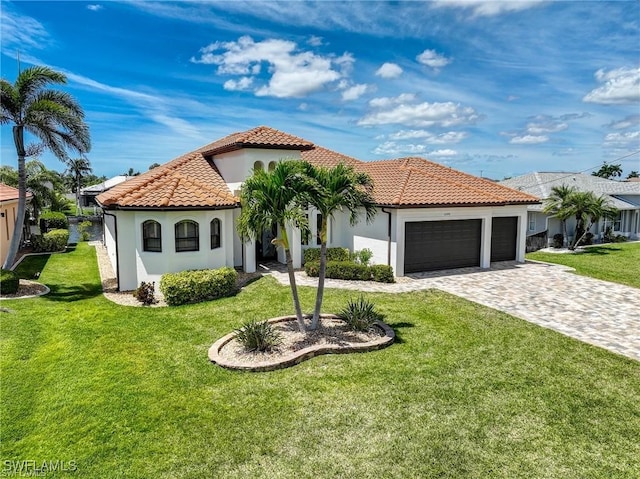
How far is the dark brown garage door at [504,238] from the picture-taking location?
2220 cm

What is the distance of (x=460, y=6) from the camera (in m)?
16.6

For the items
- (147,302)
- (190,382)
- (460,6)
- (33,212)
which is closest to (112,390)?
(190,382)

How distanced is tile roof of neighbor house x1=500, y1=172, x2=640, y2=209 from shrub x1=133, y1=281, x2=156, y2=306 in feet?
101

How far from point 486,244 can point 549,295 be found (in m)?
5.67

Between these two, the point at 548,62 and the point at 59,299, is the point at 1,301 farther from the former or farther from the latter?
the point at 548,62

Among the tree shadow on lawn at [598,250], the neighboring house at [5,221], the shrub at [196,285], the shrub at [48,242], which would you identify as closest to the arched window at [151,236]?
the shrub at [196,285]

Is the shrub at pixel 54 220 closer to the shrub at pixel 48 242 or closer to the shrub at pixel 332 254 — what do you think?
the shrub at pixel 48 242

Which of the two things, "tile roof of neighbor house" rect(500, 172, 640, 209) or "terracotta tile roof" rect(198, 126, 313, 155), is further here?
"tile roof of neighbor house" rect(500, 172, 640, 209)

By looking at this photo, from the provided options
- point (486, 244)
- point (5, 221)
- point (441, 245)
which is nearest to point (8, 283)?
point (5, 221)

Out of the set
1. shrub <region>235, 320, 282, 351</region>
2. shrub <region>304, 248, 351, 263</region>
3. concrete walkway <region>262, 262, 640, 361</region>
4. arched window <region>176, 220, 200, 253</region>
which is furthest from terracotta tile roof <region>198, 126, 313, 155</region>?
shrub <region>235, 320, 282, 351</region>

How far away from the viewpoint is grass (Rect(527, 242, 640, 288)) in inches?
785

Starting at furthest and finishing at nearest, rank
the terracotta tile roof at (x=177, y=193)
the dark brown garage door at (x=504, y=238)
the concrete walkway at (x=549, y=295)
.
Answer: the dark brown garage door at (x=504, y=238), the terracotta tile roof at (x=177, y=193), the concrete walkway at (x=549, y=295)

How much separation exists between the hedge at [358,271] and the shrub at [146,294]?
22.7 feet

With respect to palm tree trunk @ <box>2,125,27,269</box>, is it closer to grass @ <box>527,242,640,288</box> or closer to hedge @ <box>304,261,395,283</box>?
hedge @ <box>304,261,395,283</box>
